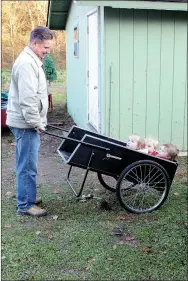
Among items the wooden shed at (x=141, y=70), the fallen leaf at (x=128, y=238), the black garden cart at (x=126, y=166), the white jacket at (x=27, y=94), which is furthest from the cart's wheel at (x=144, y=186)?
the wooden shed at (x=141, y=70)

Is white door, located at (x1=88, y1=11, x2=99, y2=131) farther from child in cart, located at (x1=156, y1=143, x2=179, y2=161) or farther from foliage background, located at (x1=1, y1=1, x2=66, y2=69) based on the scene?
foliage background, located at (x1=1, y1=1, x2=66, y2=69)

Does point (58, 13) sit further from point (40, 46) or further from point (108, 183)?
point (40, 46)

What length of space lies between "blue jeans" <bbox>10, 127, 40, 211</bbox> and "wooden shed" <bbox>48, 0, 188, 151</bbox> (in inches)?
116

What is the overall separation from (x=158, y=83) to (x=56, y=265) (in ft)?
15.2

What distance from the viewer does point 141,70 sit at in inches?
290

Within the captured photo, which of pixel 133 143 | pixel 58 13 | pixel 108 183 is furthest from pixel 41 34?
pixel 58 13

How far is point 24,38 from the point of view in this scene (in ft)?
73.0

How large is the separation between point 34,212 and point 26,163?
0.57 m

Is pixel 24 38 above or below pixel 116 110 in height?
above

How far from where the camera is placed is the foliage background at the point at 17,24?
22.1 meters

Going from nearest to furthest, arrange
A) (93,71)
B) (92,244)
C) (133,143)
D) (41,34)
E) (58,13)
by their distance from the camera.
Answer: (92,244), (41,34), (133,143), (93,71), (58,13)

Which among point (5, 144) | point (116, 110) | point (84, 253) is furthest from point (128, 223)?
point (5, 144)

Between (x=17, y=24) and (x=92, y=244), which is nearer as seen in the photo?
(x=92, y=244)

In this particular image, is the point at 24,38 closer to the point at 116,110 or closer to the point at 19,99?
the point at 116,110
